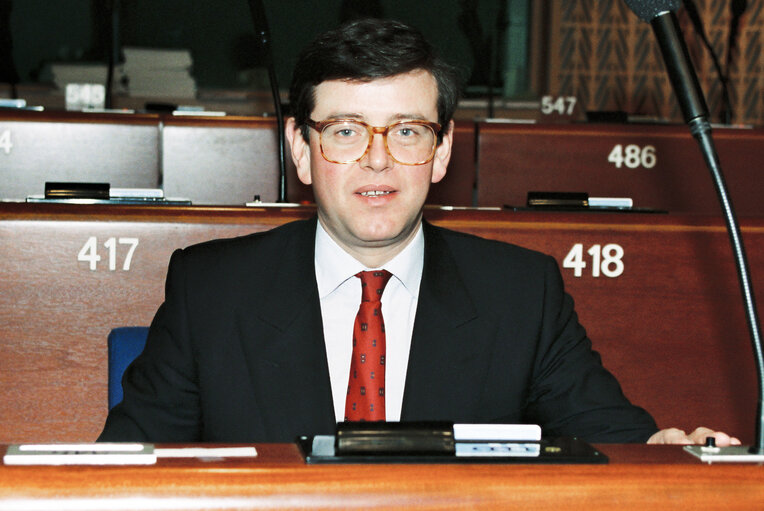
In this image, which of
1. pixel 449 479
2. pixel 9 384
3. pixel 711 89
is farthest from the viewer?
pixel 711 89

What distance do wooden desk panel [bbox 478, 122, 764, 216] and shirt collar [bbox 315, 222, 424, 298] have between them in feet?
5.84

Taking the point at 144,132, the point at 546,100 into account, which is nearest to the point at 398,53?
the point at 144,132

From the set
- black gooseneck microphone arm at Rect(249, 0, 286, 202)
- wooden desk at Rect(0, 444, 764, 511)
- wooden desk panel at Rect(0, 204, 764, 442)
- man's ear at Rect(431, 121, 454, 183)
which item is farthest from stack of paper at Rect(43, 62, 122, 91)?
wooden desk at Rect(0, 444, 764, 511)

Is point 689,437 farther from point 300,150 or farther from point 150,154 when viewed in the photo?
point 150,154

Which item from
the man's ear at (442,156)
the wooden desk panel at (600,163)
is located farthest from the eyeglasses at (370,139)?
the wooden desk panel at (600,163)

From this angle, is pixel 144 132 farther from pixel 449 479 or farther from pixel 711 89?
pixel 711 89

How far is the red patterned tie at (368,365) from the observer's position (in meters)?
1.49

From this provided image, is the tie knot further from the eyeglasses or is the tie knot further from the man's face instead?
the eyeglasses

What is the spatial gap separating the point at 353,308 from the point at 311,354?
120 millimetres

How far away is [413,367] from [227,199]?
6.24 ft

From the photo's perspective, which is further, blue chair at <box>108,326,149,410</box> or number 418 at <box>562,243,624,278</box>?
number 418 at <box>562,243,624,278</box>

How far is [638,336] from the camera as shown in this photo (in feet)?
6.48

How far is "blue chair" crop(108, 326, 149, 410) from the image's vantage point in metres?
1.58

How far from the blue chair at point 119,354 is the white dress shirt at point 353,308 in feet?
1.02
